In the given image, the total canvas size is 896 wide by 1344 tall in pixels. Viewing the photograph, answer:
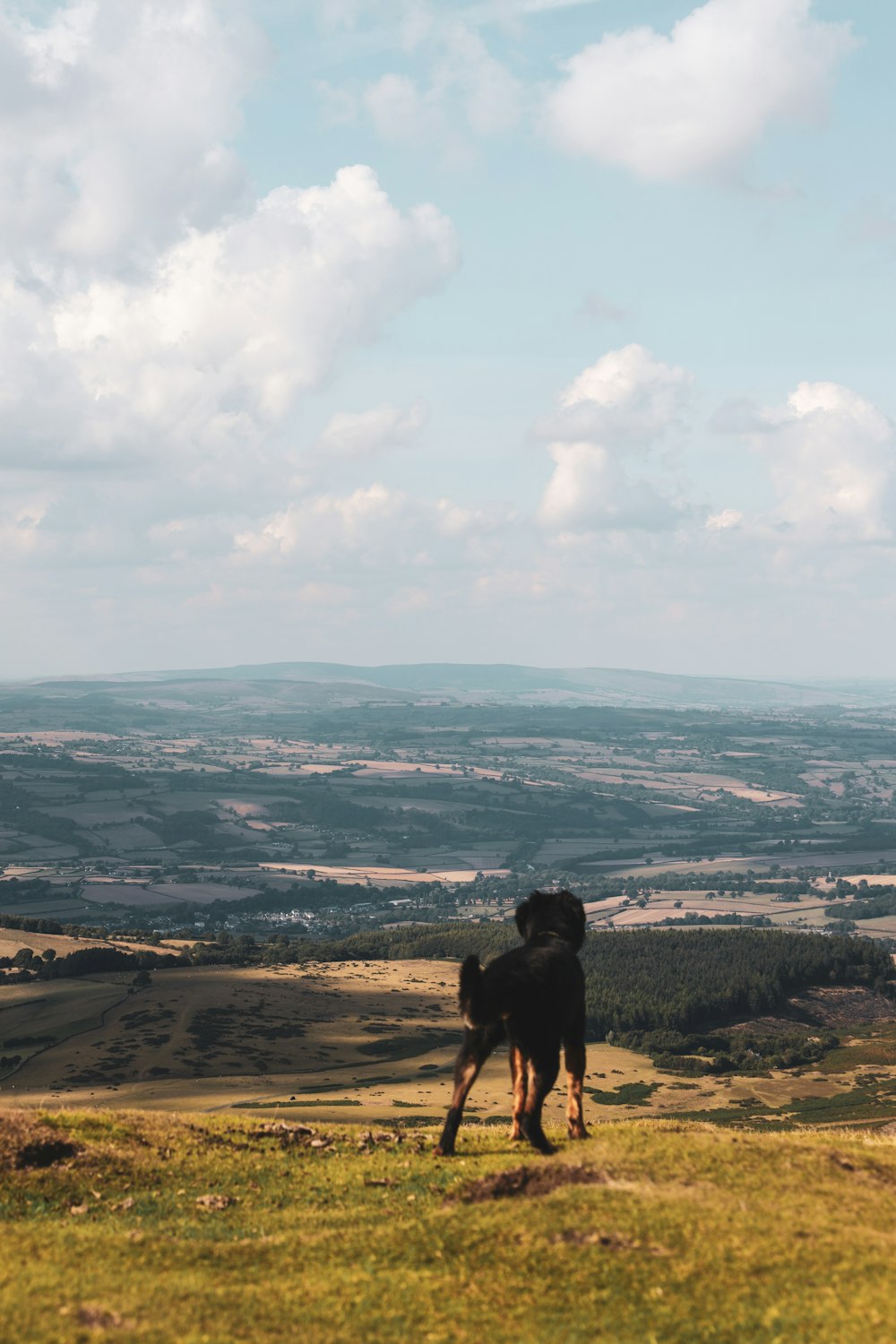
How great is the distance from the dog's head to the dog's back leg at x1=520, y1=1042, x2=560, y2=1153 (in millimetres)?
3550

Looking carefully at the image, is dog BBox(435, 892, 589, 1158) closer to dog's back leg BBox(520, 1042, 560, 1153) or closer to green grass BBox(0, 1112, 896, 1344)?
dog's back leg BBox(520, 1042, 560, 1153)

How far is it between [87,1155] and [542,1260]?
1054 centimetres

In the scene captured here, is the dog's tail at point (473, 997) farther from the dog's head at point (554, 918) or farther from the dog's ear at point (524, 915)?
the dog's ear at point (524, 915)

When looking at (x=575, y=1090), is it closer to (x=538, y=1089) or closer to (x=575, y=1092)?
(x=575, y=1092)

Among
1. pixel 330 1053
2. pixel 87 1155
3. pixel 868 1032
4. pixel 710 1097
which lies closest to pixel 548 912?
pixel 87 1155

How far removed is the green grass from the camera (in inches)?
559

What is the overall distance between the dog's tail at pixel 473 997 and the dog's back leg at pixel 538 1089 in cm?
143

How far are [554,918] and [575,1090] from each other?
382 cm

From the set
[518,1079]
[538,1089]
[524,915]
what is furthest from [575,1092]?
[524,915]

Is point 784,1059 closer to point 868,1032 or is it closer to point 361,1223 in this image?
point 868,1032

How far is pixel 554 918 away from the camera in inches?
1014

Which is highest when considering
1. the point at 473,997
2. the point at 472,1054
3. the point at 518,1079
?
the point at 473,997

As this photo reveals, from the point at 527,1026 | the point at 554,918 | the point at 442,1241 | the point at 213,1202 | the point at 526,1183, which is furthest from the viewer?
the point at 554,918

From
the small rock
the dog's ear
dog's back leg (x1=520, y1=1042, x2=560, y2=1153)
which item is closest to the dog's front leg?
dog's back leg (x1=520, y1=1042, x2=560, y2=1153)
